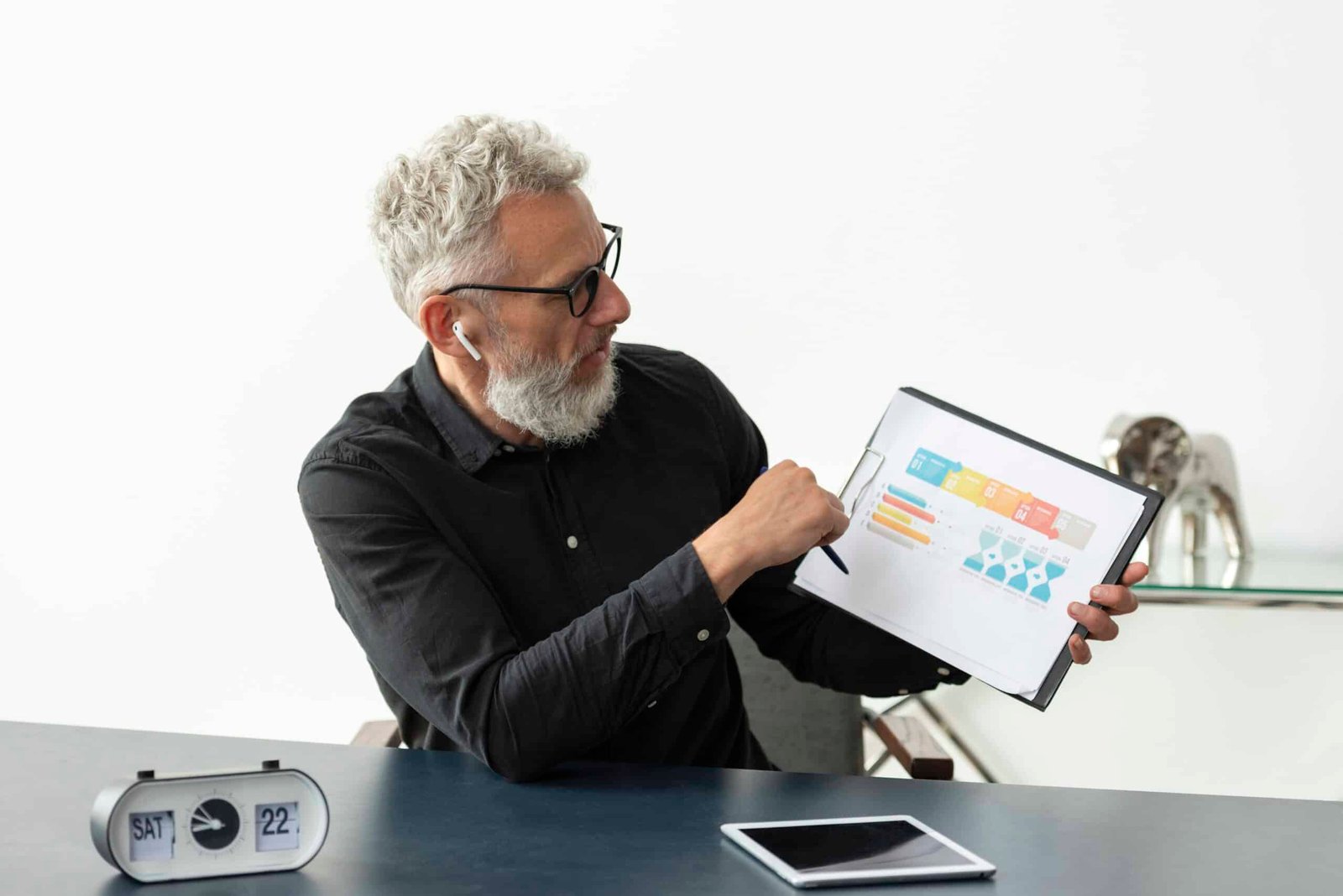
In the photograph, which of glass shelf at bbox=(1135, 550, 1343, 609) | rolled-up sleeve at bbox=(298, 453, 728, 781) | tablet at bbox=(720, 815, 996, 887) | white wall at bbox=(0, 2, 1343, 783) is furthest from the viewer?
white wall at bbox=(0, 2, 1343, 783)

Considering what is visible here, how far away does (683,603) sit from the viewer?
63.2 inches

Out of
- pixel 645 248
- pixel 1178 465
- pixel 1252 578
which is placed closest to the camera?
pixel 1252 578

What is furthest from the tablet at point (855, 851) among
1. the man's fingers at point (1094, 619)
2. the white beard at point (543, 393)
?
the white beard at point (543, 393)

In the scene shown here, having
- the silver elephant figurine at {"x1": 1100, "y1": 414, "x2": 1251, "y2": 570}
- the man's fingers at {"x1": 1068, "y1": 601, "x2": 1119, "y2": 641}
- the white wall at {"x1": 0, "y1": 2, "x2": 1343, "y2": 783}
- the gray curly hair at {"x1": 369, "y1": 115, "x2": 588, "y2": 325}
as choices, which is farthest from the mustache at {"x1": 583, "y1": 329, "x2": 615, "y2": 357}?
the silver elephant figurine at {"x1": 1100, "y1": 414, "x2": 1251, "y2": 570}

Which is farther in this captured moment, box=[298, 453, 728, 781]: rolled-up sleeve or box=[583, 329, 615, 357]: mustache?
box=[583, 329, 615, 357]: mustache

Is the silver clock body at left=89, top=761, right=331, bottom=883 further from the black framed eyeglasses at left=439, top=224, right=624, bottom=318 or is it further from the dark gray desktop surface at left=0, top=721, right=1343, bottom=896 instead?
the black framed eyeglasses at left=439, top=224, right=624, bottom=318

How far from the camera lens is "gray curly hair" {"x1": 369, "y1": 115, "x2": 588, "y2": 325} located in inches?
73.5

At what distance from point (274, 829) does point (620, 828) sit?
0.34m

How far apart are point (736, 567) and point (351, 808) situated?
1.69ft

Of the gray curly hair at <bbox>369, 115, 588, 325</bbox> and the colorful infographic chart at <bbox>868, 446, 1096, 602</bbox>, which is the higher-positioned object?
the gray curly hair at <bbox>369, 115, 588, 325</bbox>

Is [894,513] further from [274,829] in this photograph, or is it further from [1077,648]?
[274,829]

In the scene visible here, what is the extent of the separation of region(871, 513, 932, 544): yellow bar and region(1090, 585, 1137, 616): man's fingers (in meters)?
0.22

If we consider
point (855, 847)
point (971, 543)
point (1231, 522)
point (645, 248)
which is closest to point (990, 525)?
point (971, 543)

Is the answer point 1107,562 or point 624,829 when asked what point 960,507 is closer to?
point 1107,562
